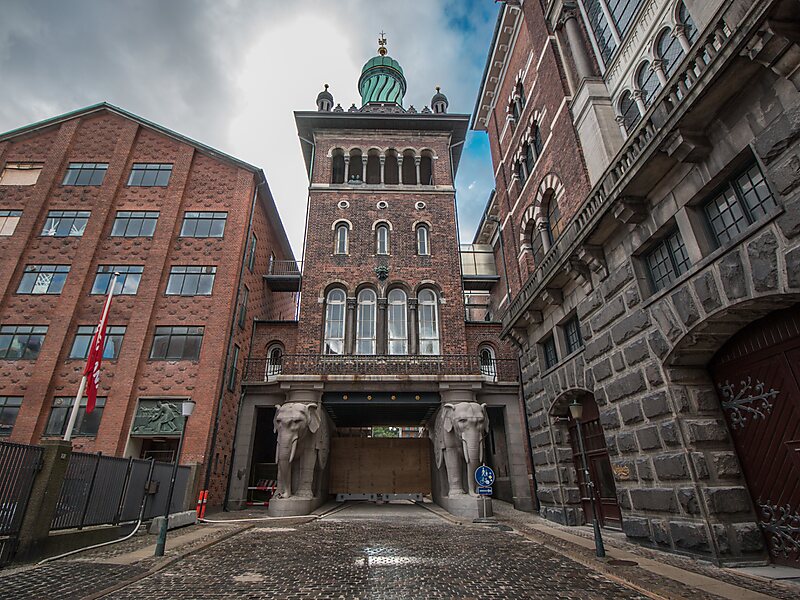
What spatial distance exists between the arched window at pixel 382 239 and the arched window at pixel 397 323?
2495 millimetres

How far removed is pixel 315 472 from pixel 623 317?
1481cm

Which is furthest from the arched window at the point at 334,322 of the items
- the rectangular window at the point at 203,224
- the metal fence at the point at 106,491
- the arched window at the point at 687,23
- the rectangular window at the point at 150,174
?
the arched window at the point at 687,23

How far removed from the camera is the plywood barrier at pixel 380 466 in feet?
77.4

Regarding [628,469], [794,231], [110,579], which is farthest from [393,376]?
[794,231]

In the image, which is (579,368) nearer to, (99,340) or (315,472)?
(315,472)

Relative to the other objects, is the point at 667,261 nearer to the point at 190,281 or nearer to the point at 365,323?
the point at 365,323

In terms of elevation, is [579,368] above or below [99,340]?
below

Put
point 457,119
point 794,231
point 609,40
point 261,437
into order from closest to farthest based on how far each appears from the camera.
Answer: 1. point 794,231
2. point 609,40
3. point 261,437
4. point 457,119

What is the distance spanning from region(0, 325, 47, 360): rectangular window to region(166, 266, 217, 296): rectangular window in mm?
6030

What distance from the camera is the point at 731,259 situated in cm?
678

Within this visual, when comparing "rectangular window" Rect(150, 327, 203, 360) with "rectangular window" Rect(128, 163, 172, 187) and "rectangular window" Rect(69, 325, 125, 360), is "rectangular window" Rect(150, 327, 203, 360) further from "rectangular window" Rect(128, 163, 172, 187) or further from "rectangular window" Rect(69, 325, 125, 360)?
"rectangular window" Rect(128, 163, 172, 187)

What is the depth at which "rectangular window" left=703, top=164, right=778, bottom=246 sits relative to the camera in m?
6.56

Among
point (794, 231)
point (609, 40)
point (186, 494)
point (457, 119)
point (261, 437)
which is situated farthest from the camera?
point (457, 119)

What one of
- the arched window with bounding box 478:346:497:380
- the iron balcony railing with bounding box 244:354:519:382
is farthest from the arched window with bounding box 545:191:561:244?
the arched window with bounding box 478:346:497:380
